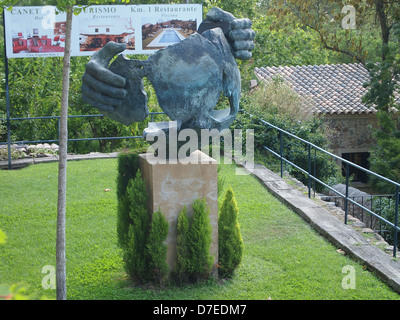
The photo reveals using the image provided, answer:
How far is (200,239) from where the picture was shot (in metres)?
5.72

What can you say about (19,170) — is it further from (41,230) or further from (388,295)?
(388,295)

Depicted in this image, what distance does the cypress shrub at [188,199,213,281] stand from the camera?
5.70 meters

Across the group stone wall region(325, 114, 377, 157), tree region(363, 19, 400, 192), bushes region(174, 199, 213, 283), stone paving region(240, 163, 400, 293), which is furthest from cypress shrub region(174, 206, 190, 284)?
stone wall region(325, 114, 377, 157)

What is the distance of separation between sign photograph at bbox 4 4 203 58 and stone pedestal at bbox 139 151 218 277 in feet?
19.4

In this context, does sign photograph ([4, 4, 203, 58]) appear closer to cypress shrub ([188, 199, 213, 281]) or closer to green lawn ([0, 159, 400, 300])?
green lawn ([0, 159, 400, 300])

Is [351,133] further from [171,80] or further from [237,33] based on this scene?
[171,80]

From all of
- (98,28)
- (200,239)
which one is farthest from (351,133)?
(200,239)

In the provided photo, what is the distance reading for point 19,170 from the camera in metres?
11.2

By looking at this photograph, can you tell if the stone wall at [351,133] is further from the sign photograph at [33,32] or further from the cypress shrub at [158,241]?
the cypress shrub at [158,241]

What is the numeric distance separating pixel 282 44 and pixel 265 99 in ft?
36.2

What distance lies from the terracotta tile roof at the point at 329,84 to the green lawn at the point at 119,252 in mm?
10028

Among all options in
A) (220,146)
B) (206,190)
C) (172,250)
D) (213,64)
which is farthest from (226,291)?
(220,146)

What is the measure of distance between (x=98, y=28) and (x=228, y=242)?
262 inches

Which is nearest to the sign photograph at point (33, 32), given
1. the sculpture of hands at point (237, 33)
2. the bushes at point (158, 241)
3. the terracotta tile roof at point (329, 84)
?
the sculpture of hands at point (237, 33)
